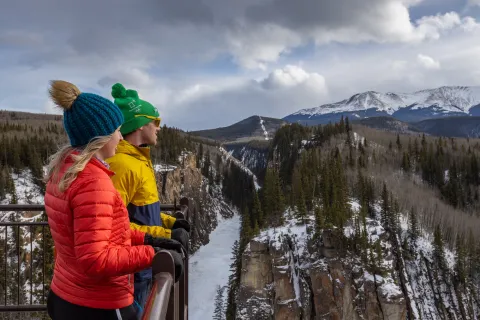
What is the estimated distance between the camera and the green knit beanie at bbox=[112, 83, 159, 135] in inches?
144

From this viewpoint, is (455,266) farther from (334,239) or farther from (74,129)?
(74,129)

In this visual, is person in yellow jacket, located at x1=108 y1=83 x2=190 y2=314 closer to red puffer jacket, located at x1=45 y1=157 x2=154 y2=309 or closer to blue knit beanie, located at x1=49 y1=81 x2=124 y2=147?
red puffer jacket, located at x1=45 y1=157 x2=154 y2=309

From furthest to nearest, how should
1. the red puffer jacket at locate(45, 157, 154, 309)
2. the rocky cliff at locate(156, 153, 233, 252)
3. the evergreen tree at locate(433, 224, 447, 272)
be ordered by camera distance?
the rocky cliff at locate(156, 153, 233, 252)
the evergreen tree at locate(433, 224, 447, 272)
the red puffer jacket at locate(45, 157, 154, 309)

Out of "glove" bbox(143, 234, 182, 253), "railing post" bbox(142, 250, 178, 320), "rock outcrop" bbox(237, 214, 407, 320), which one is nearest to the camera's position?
"railing post" bbox(142, 250, 178, 320)

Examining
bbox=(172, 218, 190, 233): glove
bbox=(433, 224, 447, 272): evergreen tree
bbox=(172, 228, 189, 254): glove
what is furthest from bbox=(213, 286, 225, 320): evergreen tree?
bbox=(172, 228, 189, 254): glove

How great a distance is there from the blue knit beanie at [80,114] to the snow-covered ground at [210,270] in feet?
165

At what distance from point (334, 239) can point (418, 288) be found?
11486 mm

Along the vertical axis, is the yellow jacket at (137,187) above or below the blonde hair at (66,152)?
below

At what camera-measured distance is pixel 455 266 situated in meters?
46.5

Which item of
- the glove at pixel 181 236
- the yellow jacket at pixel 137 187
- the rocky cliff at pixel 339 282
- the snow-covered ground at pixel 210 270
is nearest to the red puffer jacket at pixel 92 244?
the glove at pixel 181 236

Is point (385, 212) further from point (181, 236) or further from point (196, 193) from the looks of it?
point (181, 236)

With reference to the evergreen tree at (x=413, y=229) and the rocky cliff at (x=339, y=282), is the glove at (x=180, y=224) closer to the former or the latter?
the rocky cliff at (x=339, y=282)

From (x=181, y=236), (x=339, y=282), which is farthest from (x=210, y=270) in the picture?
(x=181, y=236)

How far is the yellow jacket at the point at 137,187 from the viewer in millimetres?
3098
